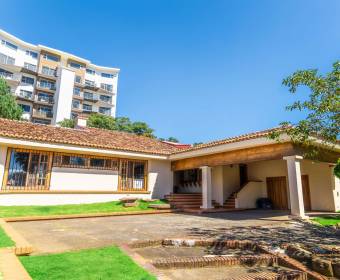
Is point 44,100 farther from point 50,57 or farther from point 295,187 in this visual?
point 295,187

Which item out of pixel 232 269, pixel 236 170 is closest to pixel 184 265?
pixel 232 269

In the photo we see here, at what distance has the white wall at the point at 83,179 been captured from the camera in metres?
14.3

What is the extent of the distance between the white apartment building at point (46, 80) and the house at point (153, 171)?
3956cm

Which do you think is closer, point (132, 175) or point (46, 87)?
point (132, 175)

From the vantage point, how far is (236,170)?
1816cm

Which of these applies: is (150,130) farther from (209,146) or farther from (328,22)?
(328,22)

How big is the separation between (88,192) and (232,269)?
11.9 metres

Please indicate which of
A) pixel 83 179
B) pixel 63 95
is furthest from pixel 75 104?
pixel 83 179

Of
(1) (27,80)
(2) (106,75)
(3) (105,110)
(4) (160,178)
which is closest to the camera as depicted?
(4) (160,178)

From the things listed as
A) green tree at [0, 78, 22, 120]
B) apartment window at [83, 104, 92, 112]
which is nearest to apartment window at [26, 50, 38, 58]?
apartment window at [83, 104, 92, 112]

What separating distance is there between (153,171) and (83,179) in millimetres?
4733

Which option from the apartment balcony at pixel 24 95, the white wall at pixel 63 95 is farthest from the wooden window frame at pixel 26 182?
the apartment balcony at pixel 24 95

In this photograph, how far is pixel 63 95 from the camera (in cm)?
5541

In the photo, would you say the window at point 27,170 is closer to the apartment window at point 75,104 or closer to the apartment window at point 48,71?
the apartment window at point 75,104
